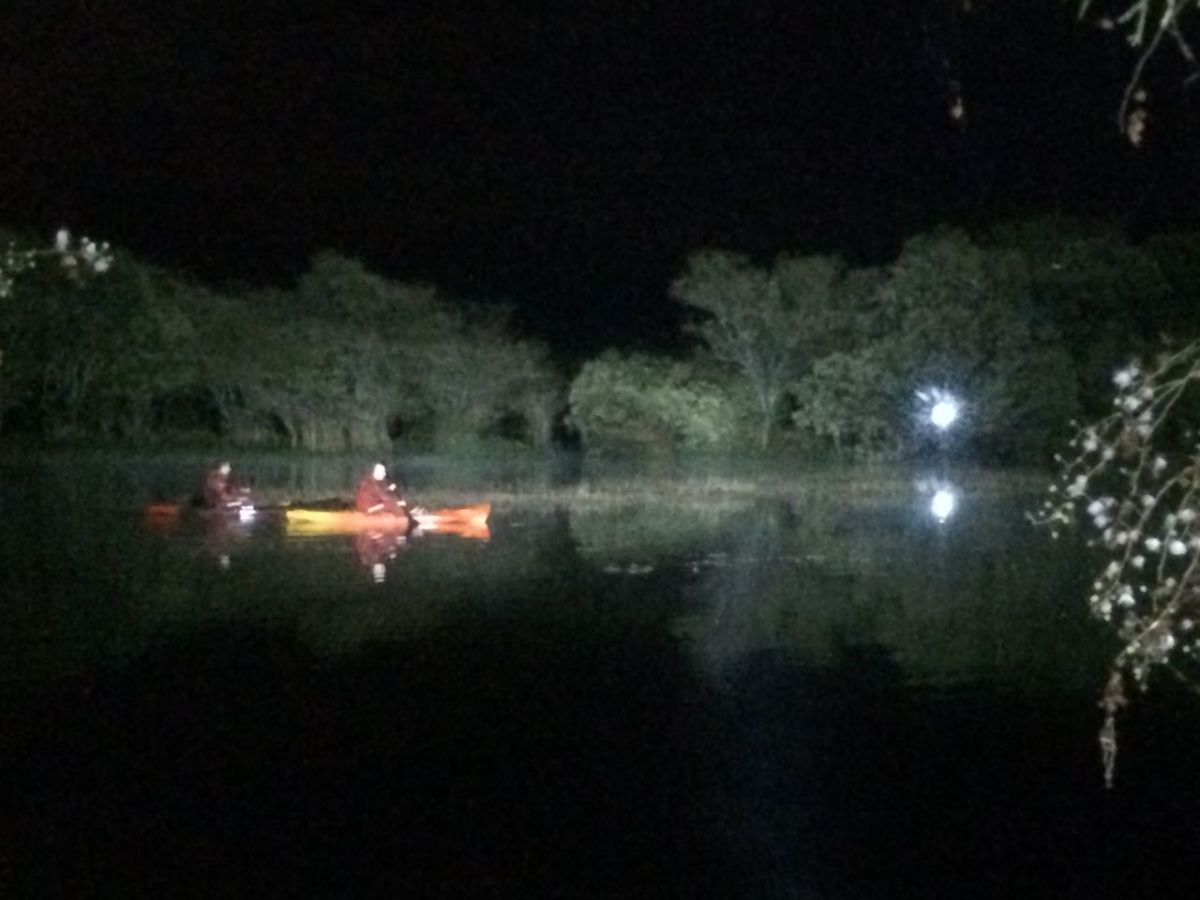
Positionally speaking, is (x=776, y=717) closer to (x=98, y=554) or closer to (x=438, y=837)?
(x=438, y=837)

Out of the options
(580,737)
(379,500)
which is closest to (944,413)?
(379,500)

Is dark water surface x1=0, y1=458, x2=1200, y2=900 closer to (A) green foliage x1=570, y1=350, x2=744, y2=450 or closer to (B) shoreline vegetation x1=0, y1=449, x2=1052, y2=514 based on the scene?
(B) shoreline vegetation x1=0, y1=449, x2=1052, y2=514

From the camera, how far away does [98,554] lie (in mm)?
23297

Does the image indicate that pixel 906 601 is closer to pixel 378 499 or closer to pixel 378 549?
pixel 378 549

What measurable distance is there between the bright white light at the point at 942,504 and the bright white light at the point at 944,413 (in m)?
5.73

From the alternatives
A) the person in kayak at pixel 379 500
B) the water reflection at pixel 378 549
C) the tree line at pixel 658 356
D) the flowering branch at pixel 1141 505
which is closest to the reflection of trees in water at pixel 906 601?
the water reflection at pixel 378 549

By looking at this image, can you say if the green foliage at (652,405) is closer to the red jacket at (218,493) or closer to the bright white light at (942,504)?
the bright white light at (942,504)

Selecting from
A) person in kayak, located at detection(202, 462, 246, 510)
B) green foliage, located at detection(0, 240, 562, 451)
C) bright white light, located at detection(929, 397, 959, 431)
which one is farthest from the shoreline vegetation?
green foliage, located at detection(0, 240, 562, 451)

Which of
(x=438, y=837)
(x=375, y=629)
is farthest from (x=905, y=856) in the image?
(x=375, y=629)

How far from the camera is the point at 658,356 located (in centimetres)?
4978

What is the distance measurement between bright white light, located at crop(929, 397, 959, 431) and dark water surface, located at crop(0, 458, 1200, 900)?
19.6 m

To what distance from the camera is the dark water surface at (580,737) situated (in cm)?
952

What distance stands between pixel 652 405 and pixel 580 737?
35878 mm

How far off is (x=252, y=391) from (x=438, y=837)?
4243 centimetres
